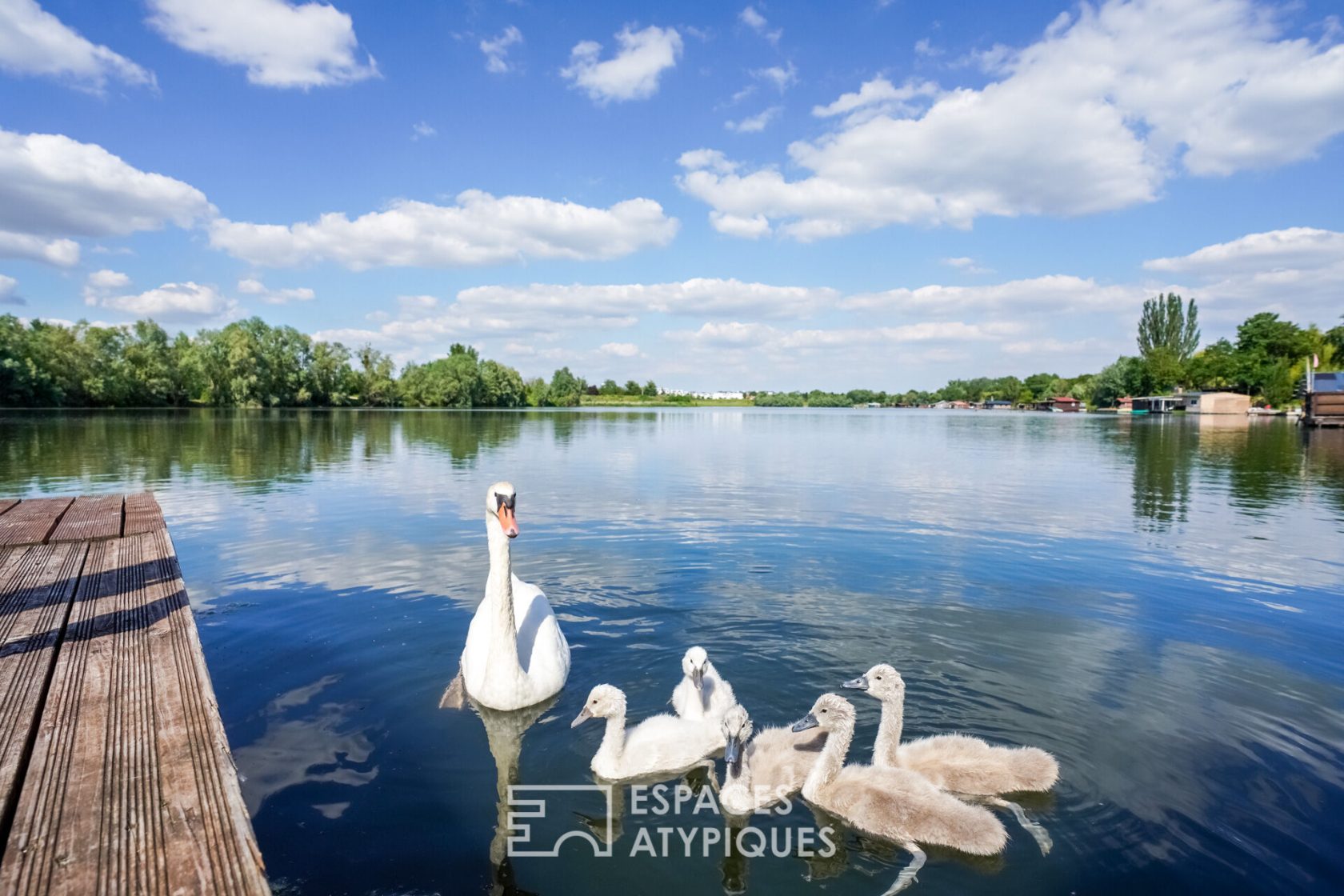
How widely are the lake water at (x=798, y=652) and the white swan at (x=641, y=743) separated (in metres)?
0.36

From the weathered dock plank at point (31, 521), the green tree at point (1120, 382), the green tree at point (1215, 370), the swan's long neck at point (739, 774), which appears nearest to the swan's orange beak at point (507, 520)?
the swan's long neck at point (739, 774)

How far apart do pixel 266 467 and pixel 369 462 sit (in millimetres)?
3748

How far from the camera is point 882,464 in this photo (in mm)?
32062

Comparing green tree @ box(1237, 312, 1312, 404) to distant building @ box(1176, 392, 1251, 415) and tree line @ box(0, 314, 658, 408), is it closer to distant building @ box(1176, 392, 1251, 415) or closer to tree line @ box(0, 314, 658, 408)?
distant building @ box(1176, 392, 1251, 415)

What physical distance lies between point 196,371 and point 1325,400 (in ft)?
413

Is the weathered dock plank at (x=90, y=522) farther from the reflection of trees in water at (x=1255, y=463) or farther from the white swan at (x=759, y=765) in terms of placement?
the reflection of trees in water at (x=1255, y=463)

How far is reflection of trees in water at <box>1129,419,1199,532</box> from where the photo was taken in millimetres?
18266

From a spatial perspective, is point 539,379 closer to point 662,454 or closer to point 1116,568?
point 662,454

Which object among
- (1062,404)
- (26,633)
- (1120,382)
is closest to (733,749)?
(26,633)

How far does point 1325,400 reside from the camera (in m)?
61.0

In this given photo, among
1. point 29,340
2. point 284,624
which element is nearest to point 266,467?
point 284,624

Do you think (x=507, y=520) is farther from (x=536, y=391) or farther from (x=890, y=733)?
(x=536, y=391)

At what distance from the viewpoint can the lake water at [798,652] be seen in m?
4.89

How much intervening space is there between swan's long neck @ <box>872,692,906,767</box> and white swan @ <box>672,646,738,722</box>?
1407mm
